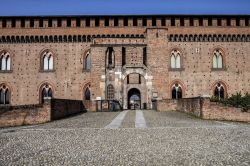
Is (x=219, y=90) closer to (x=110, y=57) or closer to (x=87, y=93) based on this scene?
(x=110, y=57)

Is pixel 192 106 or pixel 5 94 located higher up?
pixel 5 94

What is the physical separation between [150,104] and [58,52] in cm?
981

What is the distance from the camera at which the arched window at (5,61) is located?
93.6 ft

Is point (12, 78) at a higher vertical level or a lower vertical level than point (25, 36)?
lower

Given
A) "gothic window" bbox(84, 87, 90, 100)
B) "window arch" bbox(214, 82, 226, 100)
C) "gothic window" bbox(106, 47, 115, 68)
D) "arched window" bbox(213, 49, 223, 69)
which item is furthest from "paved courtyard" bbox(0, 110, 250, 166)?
"arched window" bbox(213, 49, 223, 69)

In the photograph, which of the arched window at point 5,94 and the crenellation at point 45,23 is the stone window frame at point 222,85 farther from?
the arched window at point 5,94

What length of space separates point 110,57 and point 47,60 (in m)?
6.18

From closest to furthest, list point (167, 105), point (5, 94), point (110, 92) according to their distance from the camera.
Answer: point (167, 105), point (110, 92), point (5, 94)

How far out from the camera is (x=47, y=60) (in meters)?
28.5

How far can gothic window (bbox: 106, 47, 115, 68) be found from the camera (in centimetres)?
2641

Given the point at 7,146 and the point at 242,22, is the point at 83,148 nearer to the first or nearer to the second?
the point at 7,146

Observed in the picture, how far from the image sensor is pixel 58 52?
2844 cm

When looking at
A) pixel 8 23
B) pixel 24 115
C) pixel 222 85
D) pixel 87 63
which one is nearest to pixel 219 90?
pixel 222 85

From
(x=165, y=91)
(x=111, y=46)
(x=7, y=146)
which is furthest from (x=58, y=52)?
(x=7, y=146)
